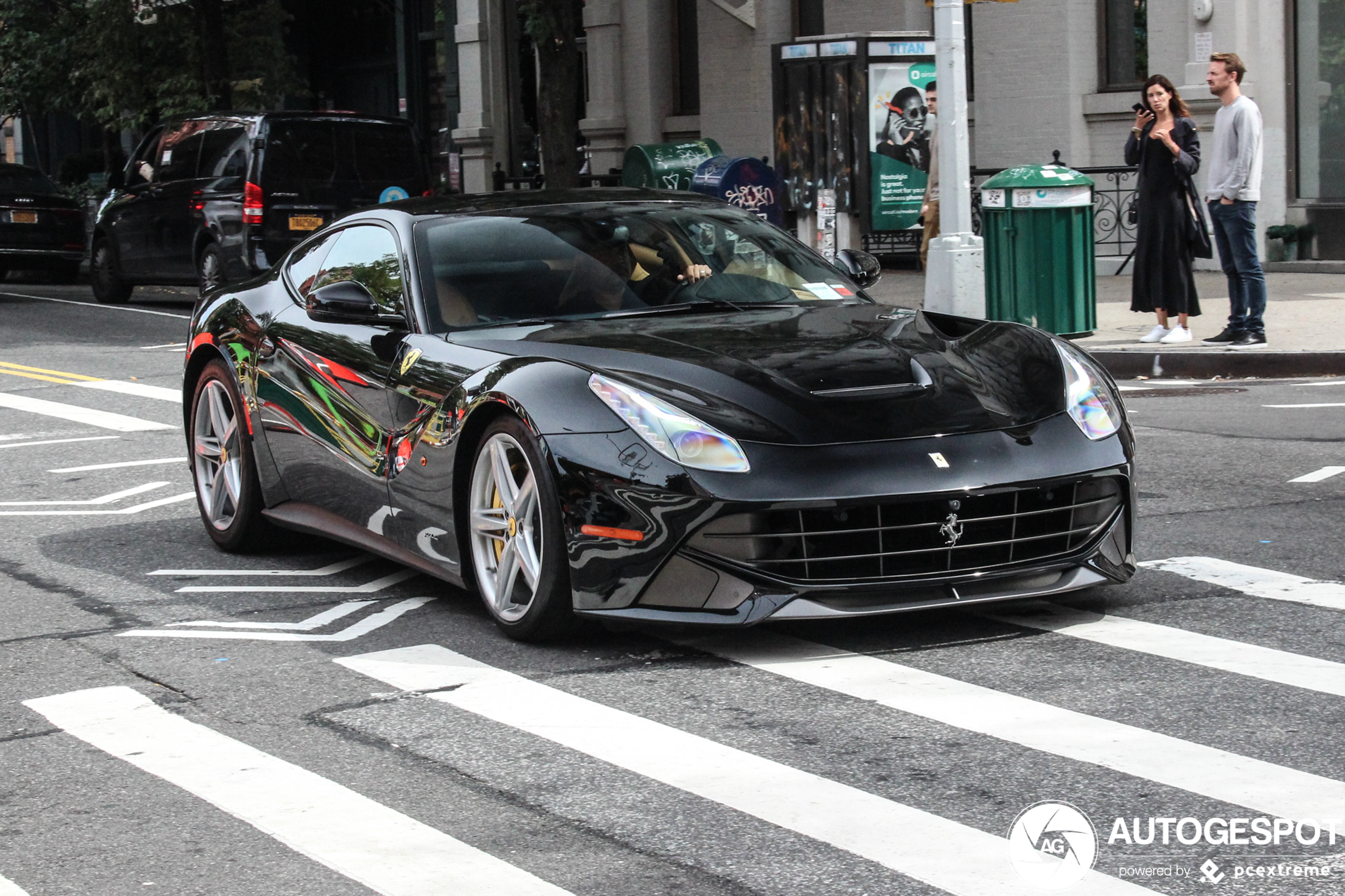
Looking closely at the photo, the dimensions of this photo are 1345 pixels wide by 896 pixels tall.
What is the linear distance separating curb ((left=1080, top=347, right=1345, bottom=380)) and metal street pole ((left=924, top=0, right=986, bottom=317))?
1.24m

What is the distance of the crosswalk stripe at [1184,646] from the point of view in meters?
5.06

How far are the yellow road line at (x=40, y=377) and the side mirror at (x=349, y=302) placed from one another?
27.5 feet

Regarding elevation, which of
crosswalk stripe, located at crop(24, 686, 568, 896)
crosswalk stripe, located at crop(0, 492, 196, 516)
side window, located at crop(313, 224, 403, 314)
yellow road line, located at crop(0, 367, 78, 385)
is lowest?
crosswalk stripe, located at crop(24, 686, 568, 896)

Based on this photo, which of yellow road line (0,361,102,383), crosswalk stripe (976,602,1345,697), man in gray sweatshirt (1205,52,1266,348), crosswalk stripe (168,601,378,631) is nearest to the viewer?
crosswalk stripe (976,602,1345,697)

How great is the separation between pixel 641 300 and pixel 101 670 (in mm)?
2128

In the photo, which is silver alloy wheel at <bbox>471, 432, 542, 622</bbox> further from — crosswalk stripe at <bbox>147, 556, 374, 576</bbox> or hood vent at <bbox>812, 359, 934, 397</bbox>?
crosswalk stripe at <bbox>147, 556, 374, 576</bbox>

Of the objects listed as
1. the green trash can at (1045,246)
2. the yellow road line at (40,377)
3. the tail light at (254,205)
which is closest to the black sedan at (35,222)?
the tail light at (254,205)

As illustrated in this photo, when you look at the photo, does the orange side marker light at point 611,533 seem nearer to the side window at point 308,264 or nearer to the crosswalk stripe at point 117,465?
the side window at point 308,264

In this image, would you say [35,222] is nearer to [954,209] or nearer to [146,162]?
[146,162]

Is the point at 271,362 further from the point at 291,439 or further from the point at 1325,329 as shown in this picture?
the point at 1325,329

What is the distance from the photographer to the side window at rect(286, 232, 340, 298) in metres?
7.32

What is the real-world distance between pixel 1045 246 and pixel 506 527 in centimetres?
859

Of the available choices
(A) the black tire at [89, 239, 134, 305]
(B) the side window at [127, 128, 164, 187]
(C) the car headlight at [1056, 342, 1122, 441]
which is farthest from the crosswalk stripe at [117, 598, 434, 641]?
(A) the black tire at [89, 239, 134, 305]

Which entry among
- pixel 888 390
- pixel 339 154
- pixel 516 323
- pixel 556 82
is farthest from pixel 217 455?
pixel 556 82
